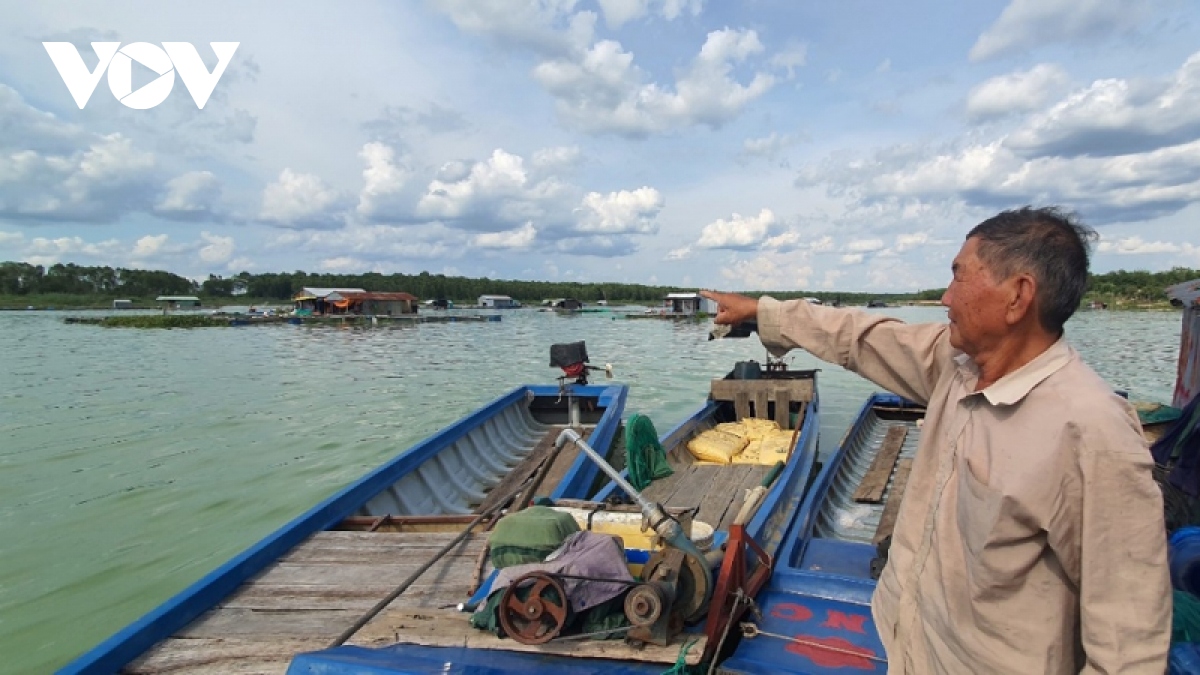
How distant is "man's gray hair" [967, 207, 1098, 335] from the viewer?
1.59m

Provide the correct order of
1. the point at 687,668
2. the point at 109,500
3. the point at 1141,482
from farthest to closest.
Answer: the point at 109,500, the point at 687,668, the point at 1141,482

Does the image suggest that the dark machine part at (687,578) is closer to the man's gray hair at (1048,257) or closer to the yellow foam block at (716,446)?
the man's gray hair at (1048,257)

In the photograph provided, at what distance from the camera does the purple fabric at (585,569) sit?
3.32 m

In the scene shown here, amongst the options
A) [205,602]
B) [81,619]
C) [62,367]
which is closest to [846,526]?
[205,602]

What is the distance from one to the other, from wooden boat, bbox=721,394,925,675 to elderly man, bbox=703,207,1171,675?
6.16 ft

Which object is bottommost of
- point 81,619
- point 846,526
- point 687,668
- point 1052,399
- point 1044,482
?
point 81,619

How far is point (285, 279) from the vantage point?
114 meters

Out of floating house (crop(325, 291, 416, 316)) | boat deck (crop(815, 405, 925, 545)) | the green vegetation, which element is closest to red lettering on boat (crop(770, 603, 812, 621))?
boat deck (crop(815, 405, 925, 545))

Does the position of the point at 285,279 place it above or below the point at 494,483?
above

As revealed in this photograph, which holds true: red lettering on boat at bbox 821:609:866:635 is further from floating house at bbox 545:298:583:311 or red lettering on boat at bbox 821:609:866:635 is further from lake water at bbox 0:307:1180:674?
floating house at bbox 545:298:583:311

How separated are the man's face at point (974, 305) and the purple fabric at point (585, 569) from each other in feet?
7.35

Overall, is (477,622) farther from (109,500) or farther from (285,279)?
(285,279)

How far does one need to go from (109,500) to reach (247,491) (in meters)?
1.89

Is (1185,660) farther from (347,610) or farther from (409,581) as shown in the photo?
(347,610)
